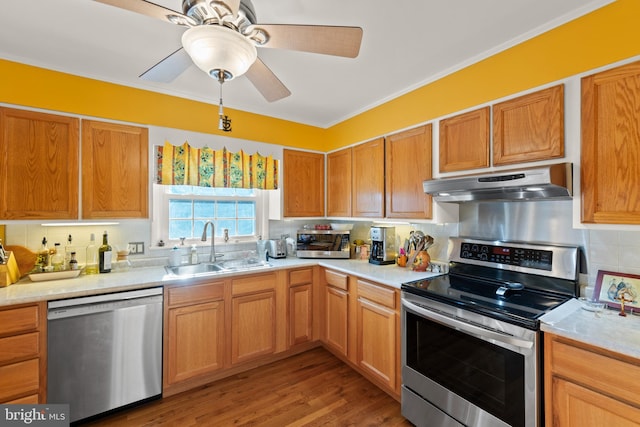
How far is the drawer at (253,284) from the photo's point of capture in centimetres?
246

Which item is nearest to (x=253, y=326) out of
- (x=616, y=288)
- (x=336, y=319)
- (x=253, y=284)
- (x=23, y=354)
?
(x=253, y=284)

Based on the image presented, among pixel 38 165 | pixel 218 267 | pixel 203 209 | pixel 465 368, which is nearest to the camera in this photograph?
pixel 465 368

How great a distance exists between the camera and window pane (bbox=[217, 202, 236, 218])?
119 inches

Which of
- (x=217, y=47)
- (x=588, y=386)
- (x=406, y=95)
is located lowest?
(x=588, y=386)

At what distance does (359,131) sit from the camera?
304 centimetres

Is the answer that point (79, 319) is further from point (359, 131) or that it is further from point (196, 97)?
point (359, 131)

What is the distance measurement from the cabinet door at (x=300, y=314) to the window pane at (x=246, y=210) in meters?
0.99

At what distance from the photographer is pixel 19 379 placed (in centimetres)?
167

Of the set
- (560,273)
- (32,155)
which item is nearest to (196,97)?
(32,155)

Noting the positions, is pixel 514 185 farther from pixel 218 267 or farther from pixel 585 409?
pixel 218 267

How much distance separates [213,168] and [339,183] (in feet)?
4.35

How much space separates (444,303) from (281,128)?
2.47 metres

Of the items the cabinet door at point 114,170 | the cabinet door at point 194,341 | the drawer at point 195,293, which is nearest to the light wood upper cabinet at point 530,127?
the drawer at point 195,293

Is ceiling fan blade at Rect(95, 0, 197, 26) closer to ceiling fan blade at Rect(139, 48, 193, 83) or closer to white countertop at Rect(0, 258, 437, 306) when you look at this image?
ceiling fan blade at Rect(139, 48, 193, 83)
